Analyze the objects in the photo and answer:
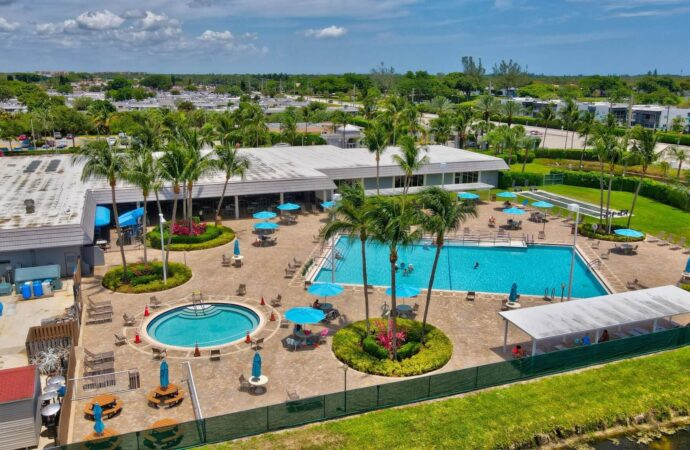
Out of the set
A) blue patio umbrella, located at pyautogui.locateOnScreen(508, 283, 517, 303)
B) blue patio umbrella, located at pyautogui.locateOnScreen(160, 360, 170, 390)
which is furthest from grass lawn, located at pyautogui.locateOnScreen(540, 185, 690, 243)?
blue patio umbrella, located at pyautogui.locateOnScreen(160, 360, 170, 390)

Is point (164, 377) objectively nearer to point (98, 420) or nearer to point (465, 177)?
point (98, 420)

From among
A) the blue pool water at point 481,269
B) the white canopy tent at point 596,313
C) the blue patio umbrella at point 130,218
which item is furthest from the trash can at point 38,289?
the white canopy tent at point 596,313

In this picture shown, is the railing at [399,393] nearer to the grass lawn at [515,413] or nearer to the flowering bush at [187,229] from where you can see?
the grass lawn at [515,413]

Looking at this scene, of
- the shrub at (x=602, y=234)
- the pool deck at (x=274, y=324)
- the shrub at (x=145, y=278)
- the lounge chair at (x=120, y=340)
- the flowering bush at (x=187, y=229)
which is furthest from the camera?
the shrub at (x=602, y=234)

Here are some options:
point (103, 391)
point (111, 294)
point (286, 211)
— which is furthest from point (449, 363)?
point (286, 211)

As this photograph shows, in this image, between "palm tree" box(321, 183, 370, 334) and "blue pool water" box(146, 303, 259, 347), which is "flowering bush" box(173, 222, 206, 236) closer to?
"blue pool water" box(146, 303, 259, 347)

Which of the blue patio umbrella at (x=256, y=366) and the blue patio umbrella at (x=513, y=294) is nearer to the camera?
the blue patio umbrella at (x=256, y=366)

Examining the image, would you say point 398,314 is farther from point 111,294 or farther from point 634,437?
point 111,294
